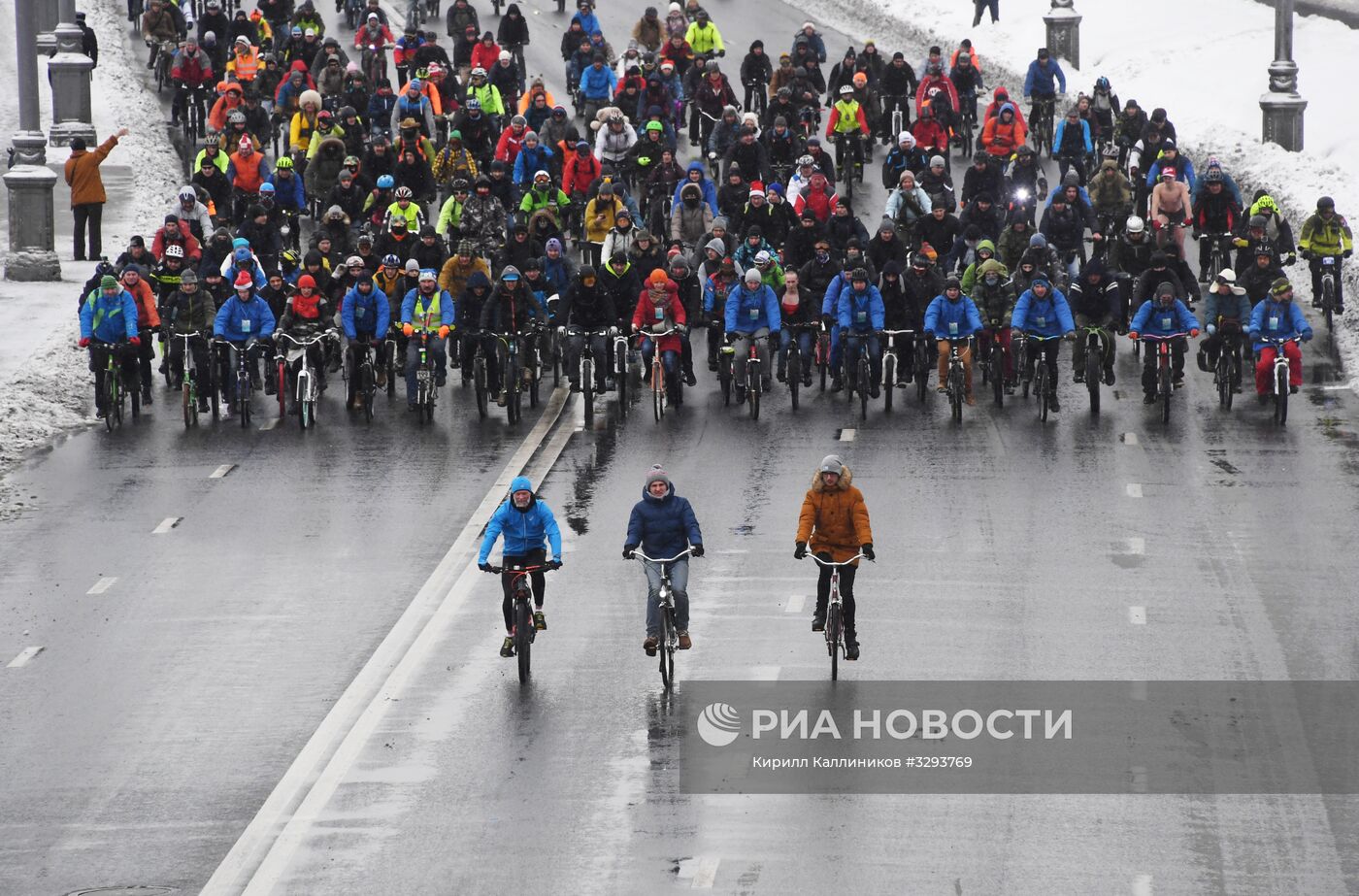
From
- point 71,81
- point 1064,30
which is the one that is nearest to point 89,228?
point 71,81

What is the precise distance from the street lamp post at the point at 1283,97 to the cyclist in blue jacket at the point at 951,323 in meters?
11.5

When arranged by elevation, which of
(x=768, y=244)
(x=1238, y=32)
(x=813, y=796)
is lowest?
(x=813, y=796)

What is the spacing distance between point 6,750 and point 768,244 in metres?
15.7

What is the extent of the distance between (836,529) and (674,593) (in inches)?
45.6

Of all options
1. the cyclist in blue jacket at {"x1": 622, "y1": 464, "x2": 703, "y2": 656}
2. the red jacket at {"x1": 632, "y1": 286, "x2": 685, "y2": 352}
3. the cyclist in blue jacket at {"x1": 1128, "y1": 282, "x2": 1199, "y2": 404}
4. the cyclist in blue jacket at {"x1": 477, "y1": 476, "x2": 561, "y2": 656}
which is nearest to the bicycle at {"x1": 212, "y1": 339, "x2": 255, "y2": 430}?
the red jacket at {"x1": 632, "y1": 286, "x2": 685, "y2": 352}

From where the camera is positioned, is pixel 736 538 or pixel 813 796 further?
pixel 736 538

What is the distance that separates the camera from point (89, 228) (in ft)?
107

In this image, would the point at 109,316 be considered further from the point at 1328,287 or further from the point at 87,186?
the point at 1328,287

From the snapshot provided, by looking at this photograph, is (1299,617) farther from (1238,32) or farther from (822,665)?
(1238,32)

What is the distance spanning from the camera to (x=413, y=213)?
30.2 m

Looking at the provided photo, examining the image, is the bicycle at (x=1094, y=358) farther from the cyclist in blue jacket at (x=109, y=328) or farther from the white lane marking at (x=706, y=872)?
the white lane marking at (x=706, y=872)

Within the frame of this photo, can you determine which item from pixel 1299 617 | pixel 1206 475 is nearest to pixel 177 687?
pixel 1299 617

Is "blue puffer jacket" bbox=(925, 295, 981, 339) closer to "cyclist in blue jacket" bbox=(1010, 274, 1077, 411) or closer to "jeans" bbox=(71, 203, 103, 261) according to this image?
"cyclist in blue jacket" bbox=(1010, 274, 1077, 411)

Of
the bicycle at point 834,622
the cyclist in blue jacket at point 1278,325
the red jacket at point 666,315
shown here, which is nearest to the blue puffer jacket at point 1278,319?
the cyclist in blue jacket at point 1278,325
